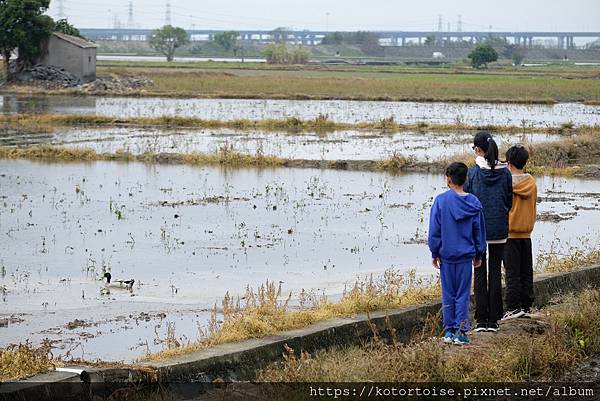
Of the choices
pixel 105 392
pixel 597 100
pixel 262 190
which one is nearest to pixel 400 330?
pixel 105 392

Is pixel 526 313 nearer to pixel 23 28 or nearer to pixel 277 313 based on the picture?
pixel 277 313

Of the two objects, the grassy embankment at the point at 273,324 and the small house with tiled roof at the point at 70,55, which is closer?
the grassy embankment at the point at 273,324

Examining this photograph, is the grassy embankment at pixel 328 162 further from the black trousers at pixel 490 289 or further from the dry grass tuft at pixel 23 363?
the dry grass tuft at pixel 23 363

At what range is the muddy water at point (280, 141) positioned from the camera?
90.1 ft

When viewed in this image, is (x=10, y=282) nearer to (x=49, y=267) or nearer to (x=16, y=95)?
(x=49, y=267)

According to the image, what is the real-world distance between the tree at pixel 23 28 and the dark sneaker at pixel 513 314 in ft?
183

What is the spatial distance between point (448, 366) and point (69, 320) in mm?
4561

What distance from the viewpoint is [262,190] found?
20578 mm

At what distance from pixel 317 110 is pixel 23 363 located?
132 feet

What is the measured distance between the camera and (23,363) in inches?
258

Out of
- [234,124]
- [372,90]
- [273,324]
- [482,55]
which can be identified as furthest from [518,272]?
[482,55]

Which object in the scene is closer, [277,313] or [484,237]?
[484,237]

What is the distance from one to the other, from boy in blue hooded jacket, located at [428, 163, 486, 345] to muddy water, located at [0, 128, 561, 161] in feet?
57.4

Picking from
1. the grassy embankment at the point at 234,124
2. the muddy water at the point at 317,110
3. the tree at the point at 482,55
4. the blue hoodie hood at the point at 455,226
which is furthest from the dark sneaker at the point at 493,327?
the tree at the point at 482,55
